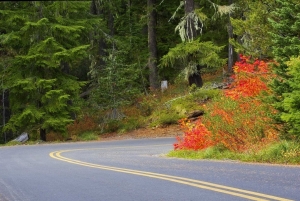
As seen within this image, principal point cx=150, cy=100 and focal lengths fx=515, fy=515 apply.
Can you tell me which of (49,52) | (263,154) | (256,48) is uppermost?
(49,52)

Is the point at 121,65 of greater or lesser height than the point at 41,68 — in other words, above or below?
below

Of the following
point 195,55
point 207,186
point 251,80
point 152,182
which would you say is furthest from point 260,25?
point 195,55

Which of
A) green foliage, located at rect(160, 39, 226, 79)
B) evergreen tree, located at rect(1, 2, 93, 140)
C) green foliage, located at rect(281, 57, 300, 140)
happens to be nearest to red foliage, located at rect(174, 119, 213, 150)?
green foliage, located at rect(281, 57, 300, 140)

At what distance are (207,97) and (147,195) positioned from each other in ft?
71.7

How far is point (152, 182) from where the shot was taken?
10.7 m

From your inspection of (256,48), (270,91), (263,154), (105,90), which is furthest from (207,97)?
(263,154)

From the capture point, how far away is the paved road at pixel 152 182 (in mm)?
8758

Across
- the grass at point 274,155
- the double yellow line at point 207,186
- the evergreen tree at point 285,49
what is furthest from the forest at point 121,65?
the double yellow line at point 207,186

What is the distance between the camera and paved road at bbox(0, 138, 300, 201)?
8758 mm

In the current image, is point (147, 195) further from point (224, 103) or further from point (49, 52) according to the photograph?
point (49, 52)

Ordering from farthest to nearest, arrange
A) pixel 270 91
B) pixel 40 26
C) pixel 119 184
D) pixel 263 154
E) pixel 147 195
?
pixel 40 26
pixel 270 91
pixel 263 154
pixel 119 184
pixel 147 195

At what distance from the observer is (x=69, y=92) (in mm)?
31469

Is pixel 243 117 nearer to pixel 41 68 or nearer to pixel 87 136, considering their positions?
pixel 87 136

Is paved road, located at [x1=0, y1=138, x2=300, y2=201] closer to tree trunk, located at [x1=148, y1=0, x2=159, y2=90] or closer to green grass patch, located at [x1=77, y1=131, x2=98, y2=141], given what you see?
green grass patch, located at [x1=77, y1=131, x2=98, y2=141]
